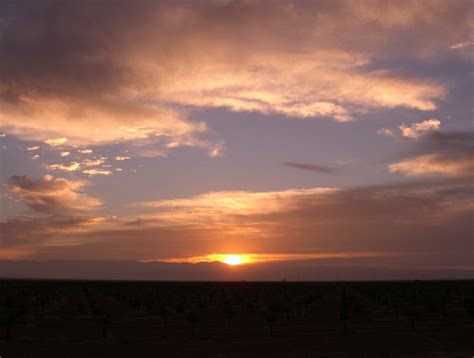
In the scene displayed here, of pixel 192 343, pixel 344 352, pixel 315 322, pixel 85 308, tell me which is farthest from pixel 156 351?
pixel 85 308

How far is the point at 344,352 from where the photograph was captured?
34.7 metres

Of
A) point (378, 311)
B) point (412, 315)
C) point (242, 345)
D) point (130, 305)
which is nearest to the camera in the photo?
point (242, 345)

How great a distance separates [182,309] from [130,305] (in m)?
14.0

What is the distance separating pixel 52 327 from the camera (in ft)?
167

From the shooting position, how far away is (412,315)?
4809 cm

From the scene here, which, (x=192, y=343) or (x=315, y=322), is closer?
(x=192, y=343)

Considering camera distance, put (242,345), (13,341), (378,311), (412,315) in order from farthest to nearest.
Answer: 1. (378,311)
2. (412,315)
3. (13,341)
4. (242,345)

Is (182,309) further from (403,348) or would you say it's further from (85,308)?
(403,348)

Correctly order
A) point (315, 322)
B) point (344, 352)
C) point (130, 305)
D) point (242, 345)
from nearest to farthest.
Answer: point (344, 352) → point (242, 345) → point (315, 322) → point (130, 305)

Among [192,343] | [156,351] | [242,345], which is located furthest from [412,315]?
[156,351]

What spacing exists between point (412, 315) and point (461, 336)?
6003 millimetres

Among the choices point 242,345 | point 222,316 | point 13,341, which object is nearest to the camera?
point 242,345

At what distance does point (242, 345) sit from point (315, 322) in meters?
17.8

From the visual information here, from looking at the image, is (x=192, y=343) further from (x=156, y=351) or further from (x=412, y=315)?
(x=412, y=315)
